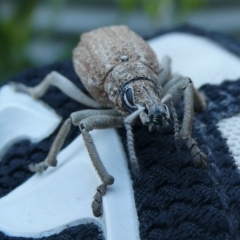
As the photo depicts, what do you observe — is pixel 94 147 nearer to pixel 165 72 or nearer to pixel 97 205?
pixel 97 205

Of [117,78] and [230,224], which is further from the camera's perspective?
[117,78]

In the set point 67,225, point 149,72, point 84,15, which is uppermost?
point 149,72

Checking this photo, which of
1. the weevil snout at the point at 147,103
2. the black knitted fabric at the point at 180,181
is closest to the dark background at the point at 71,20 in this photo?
the weevil snout at the point at 147,103

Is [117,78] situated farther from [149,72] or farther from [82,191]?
[82,191]

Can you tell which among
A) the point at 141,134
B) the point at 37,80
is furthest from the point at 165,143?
the point at 37,80

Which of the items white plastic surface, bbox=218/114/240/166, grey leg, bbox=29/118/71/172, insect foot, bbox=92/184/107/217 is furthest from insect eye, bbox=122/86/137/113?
insect foot, bbox=92/184/107/217

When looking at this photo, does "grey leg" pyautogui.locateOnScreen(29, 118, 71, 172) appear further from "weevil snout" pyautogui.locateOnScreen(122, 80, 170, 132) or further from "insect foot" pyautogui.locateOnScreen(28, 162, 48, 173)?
"weevil snout" pyautogui.locateOnScreen(122, 80, 170, 132)

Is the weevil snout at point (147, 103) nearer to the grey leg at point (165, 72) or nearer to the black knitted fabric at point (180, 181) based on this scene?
the black knitted fabric at point (180, 181)
